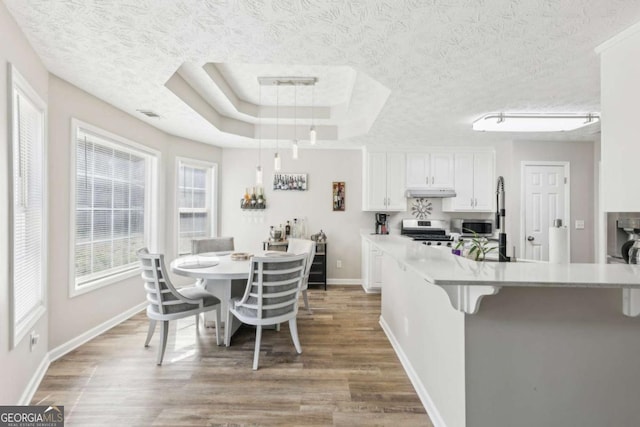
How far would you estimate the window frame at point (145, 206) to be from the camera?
8.70 feet

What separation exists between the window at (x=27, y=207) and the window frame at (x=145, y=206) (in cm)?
30

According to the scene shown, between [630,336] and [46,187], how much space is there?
394cm

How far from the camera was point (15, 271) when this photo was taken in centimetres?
190

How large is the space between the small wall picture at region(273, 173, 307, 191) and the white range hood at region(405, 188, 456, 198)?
171 cm

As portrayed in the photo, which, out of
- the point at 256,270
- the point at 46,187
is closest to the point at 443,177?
the point at 256,270

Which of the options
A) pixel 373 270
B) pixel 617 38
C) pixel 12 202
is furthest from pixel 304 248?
pixel 617 38

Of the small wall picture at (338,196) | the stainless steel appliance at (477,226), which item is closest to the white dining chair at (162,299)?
the small wall picture at (338,196)

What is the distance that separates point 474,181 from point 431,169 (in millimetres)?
699

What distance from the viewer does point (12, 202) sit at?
1.78 m

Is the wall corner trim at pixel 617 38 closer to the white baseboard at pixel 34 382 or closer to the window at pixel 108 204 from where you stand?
the window at pixel 108 204

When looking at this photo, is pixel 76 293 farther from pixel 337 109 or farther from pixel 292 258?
pixel 337 109

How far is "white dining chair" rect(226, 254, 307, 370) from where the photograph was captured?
2.35 meters

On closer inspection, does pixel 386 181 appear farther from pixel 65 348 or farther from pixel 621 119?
pixel 65 348

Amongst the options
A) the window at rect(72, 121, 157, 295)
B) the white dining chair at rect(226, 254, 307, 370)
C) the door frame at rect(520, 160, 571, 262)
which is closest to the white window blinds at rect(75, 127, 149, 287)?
the window at rect(72, 121, 157, 295)
